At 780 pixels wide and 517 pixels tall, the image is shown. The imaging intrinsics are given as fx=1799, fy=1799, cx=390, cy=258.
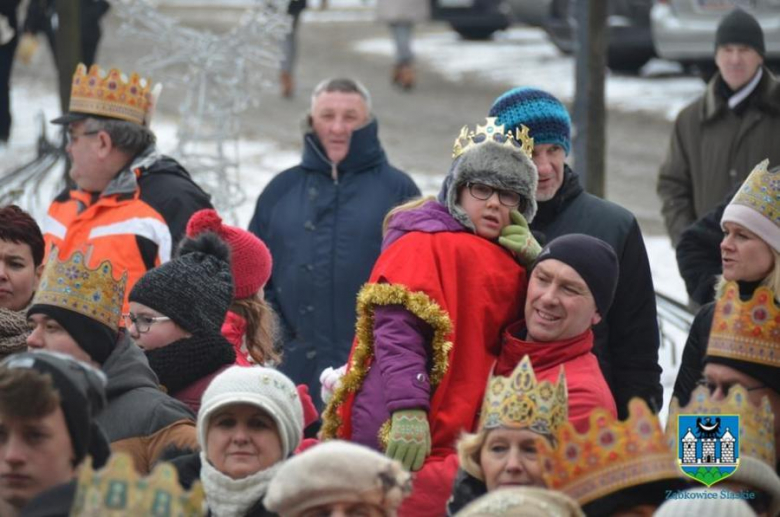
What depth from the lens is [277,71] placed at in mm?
18547

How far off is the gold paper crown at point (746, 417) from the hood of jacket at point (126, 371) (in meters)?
1.65

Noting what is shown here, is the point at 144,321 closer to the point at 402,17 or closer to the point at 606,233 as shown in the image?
the point at 606,233

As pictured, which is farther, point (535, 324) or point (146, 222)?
point (146, 222)

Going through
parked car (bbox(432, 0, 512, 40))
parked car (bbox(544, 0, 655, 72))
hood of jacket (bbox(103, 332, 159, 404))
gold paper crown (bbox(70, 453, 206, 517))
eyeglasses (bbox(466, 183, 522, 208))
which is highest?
eyeglasses (bbox(466, 183, 522, 208))

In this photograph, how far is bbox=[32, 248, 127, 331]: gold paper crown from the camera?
221 inches

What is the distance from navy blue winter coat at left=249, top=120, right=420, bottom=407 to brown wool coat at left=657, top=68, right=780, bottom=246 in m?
1.63

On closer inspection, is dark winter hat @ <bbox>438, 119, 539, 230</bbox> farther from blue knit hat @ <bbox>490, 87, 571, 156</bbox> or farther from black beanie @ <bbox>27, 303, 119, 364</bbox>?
black beanie @ <bbox>27, 303, 119, 364</bbox>

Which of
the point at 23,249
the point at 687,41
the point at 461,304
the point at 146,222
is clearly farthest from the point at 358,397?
the point at 687,41

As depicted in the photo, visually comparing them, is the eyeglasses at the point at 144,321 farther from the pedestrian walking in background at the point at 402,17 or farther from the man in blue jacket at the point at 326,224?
the pedestrian walking in background at the point at 402,17

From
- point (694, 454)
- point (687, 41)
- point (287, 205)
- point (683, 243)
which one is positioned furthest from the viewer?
point (687, 41)

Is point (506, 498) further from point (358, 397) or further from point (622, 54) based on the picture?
point (622, 54)

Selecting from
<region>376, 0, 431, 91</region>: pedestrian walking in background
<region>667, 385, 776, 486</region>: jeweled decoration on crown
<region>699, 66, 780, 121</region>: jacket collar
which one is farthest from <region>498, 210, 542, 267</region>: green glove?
<region>376, 0, 431, 91</region>: pedestrian walking in background

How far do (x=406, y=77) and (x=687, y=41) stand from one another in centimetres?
383

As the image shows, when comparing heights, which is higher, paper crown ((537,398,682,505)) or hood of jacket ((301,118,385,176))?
paper crown ((537,398,682,505))
